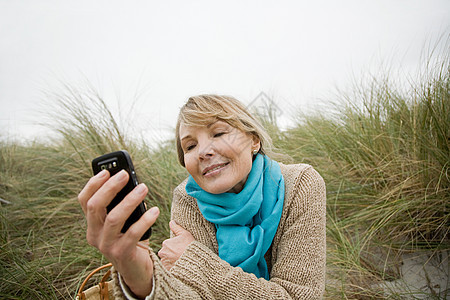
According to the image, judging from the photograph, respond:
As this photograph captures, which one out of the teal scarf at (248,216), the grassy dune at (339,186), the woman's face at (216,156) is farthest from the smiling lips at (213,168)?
the grassy dune at (339,186)

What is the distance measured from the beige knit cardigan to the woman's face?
289 mm

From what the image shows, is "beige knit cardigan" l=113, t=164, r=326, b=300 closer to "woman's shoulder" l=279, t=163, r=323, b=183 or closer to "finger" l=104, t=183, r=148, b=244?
"woman's shoulder" l=279, t=163, r=323, b=183

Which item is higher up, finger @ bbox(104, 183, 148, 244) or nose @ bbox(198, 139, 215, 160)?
nose @ bbox(198, 139, 215, 160)

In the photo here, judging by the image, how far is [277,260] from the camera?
1547 millimetres

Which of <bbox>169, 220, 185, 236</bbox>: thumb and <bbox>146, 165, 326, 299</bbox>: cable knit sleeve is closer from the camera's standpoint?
<bbox>146, 165, 326, 299</bbox>: cable knit sleeve

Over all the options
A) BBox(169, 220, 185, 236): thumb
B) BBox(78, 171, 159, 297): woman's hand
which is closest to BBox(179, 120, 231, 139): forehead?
BBox(169, 220, 185, 236): thumb

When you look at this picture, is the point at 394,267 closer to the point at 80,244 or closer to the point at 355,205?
the point at 355,205

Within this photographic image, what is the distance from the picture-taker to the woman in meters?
1.38

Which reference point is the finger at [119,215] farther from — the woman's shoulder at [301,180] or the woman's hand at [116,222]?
the woman's shoulder at [301,180]

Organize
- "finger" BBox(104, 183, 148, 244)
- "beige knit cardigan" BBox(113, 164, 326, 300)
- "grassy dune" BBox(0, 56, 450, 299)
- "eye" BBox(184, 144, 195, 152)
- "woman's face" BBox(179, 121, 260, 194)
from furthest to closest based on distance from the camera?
1. "grassy dune" BBox(0, 56, 450, 299)
2. "eye" BBox(184, 144, 195, 152)
3. "woman's face" BBox(179, 121, 260, 194)
4. "beige knit cardigan" BBox(113, 164, 326, 300)
5. "finger" BBox(104, 183, 148, 244)

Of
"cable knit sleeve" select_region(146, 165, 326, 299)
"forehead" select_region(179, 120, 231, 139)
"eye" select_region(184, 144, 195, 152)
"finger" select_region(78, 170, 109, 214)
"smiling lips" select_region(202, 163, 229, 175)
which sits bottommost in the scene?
"cable knit sleeve" select_region(146, 165, 326, 299)

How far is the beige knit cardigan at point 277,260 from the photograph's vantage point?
1329 millimetres

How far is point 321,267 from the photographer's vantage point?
1.51 metres

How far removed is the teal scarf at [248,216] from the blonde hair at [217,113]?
0.27m
